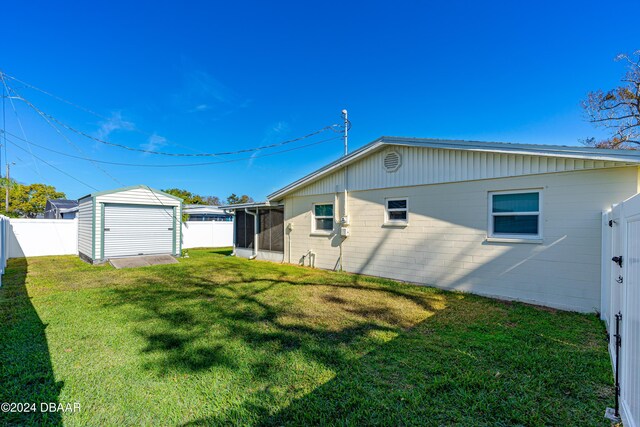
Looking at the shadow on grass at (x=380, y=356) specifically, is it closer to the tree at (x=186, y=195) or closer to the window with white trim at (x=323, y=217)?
the window with white trim at (x=323, y=217)

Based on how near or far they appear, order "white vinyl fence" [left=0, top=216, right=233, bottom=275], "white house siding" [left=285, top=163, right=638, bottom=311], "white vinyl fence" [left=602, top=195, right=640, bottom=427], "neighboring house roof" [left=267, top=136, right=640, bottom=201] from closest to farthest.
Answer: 1. "white vinyl fence" [left=602, top=195, right=640, bottom=427]
2. "neighboring house roof" [left=267, top=136, right=640, bottom=201]
3. "white house siding" [left=285, top=163, right=638, bottom=311]
4. "white vinyl fence" [left=0, top=216, right=233, bottom=275]

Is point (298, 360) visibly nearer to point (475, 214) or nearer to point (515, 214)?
point (475, 214)

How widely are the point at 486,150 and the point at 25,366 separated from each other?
769 centimetres

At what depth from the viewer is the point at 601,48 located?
9.47 m

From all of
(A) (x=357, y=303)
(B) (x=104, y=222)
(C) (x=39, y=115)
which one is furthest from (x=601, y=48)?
(C) (x=39, y=115)

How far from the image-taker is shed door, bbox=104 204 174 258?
1034cm

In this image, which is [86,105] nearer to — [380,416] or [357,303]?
[357,303]

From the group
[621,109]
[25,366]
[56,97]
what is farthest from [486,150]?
[621,109]

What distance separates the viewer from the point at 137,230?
11.0m

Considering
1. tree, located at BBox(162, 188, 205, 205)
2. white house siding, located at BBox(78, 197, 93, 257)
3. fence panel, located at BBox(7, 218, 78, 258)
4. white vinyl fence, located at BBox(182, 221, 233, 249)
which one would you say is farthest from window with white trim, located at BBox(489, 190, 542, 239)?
tree, located at BBox(162, 188, 205, 205)

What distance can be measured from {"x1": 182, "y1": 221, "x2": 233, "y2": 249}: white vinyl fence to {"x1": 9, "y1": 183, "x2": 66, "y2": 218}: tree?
18.7m

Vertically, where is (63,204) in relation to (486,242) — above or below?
above

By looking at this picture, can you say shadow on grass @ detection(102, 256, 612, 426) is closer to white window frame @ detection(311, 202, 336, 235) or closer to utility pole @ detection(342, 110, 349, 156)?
white window frame @ detection(311, 202, 336, 235)

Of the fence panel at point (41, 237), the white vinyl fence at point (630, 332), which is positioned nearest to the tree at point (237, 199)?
the fence panel at point (41, 237)
